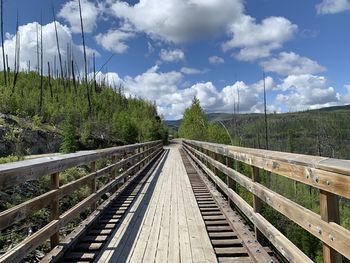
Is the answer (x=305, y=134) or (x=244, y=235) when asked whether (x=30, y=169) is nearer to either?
(x=244, y=235)

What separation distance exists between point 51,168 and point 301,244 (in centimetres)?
2722

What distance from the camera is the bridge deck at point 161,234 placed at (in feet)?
12.7

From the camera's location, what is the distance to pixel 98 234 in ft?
15.5

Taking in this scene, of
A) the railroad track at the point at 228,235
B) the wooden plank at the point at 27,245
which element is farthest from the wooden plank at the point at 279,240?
the wooden plank at the point at 27,245

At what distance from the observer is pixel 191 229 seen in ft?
16.4

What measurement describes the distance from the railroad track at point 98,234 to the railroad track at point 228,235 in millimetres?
1395

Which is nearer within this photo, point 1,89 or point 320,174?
point 320,174

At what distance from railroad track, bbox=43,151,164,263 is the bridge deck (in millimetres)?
98

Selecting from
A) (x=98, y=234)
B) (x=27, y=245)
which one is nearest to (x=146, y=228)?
(x=98, y=234)

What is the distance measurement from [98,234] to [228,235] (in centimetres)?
178

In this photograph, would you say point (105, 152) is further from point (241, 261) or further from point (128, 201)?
point (241, 261)

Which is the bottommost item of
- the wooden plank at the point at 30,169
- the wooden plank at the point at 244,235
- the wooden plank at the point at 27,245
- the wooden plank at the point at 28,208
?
the wooden plank at the point at 244,235

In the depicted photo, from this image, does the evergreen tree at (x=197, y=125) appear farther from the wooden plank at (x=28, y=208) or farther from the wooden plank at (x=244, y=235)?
the wooden plank at (x=28, y=208)

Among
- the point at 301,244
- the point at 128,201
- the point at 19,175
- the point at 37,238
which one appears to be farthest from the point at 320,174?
the point at 301,244
